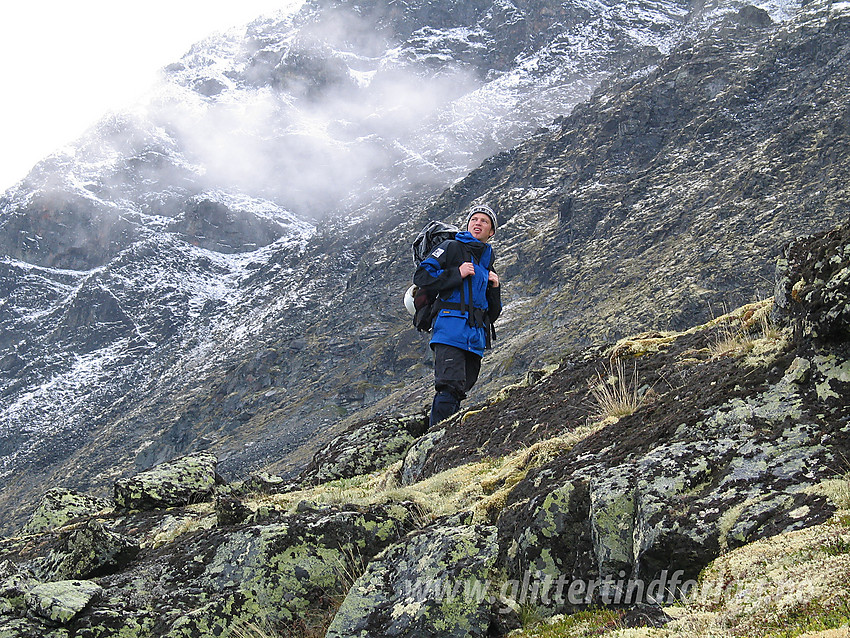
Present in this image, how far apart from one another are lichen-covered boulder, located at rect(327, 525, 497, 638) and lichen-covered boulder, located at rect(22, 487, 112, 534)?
8572 mm

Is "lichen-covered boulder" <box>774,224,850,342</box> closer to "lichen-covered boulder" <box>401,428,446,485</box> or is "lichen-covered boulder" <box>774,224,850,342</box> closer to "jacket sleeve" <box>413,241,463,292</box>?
"jacket sleeve" <box>413,241,463,292</box>

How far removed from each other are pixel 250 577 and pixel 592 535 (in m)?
2.85

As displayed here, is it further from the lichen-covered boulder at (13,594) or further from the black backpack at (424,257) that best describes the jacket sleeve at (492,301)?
the lichen-covered boulder at (13,594)

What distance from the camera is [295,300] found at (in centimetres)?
19250

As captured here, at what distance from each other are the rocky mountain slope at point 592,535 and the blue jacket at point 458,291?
1.89 metres

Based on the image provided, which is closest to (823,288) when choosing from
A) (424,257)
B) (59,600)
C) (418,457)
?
(418,457)

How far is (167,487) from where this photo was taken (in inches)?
408

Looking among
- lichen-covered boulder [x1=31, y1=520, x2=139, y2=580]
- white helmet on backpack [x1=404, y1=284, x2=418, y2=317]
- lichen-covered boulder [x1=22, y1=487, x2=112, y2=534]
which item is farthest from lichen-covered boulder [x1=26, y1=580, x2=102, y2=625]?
lichen-covered boulder [x1=22, y1=487, x2=112, y2=534]

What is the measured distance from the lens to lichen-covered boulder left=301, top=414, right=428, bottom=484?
1073 cm

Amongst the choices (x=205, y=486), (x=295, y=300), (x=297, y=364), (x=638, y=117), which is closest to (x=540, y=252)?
(x=638, y=117)

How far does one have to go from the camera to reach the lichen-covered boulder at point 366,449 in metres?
10.7

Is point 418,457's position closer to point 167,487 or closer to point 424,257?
point 424,257

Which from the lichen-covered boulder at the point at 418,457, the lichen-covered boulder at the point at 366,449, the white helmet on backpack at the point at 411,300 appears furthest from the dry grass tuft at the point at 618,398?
the lichen-covered boulder at the point at 366,449

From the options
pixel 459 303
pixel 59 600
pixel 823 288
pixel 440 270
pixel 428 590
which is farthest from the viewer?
pixel 459 303
